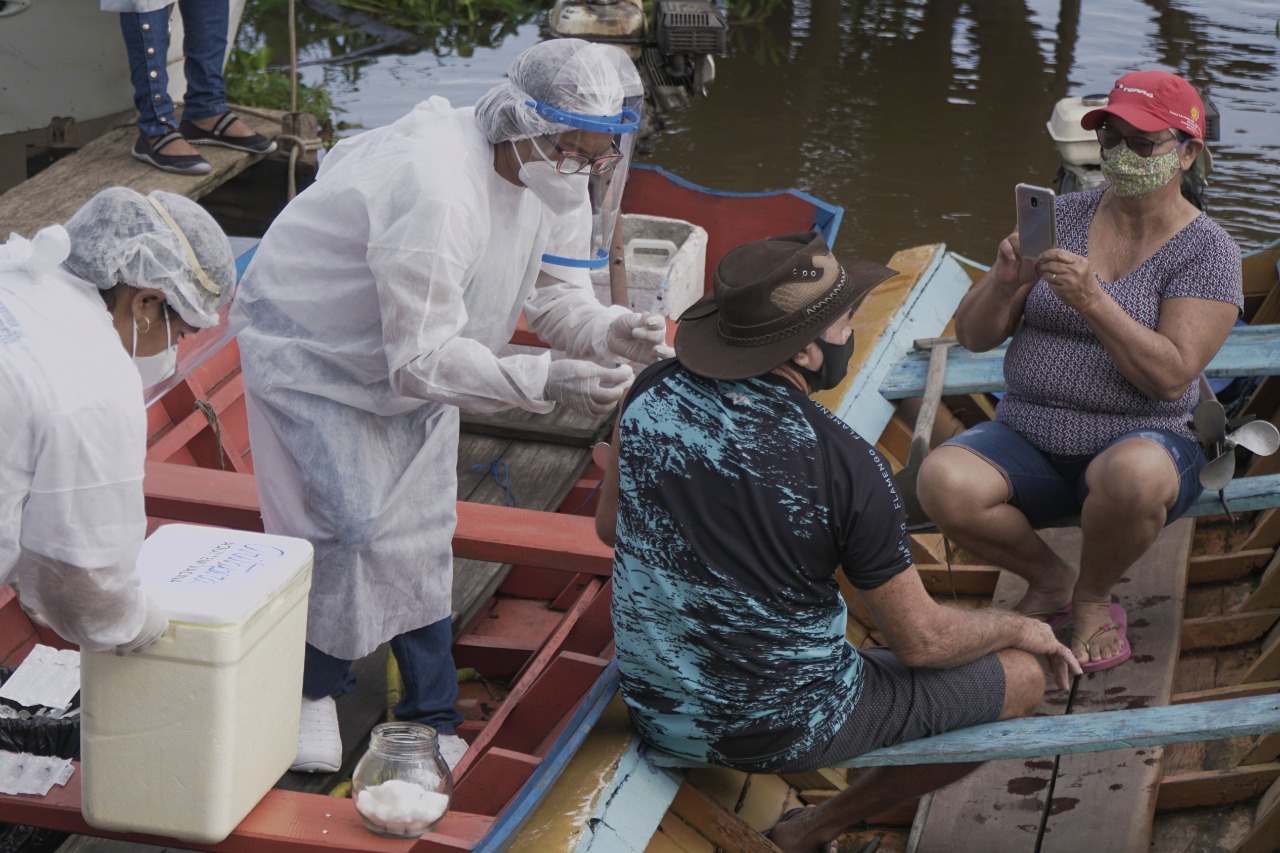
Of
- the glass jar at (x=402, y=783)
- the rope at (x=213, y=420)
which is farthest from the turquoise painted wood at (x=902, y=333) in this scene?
the glass jar at (x=402, y=783)

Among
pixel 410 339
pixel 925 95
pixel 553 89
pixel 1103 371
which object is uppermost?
pixel 553 89

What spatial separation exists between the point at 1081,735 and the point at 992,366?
1863 mm

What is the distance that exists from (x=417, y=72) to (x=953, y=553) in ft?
27.7

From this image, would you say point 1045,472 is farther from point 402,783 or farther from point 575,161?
point 402,783

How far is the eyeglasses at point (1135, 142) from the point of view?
3.20 metres

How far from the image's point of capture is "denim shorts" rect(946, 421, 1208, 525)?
3.35 m

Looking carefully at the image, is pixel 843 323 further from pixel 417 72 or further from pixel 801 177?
pixel 417 72

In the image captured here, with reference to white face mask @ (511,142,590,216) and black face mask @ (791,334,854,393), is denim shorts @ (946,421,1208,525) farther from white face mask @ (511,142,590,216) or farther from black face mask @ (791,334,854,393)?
white face mask @ (511,142,590,216)

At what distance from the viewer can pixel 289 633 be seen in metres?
2.55

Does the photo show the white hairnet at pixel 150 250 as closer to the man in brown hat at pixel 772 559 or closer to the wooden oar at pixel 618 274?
the man in brown hat at pixel 772 559

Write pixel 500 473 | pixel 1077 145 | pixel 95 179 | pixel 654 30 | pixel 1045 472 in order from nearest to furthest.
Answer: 1. pixel 1045 472
2. pixel 500 473
3. pixel 1077 145
4. pixel 95 179
5. pixel 654 30

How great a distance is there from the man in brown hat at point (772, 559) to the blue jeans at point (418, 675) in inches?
24.7

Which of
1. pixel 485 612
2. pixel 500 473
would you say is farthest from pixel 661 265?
pixel 485 612

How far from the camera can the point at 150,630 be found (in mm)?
2289
